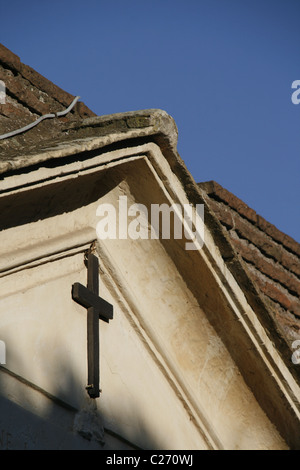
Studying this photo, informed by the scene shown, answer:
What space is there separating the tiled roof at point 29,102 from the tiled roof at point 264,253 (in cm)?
156

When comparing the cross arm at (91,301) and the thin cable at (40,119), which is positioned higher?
the thin cable at (40,119)

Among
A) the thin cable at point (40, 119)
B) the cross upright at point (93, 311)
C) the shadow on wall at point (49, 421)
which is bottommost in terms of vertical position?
the shadow on wall at point (49, 421)

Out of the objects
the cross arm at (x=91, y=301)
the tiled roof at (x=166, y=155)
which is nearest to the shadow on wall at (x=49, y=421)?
the cross arm at (x=91, y=301)

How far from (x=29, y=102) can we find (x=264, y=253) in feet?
8.49

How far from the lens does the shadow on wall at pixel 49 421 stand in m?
3.10

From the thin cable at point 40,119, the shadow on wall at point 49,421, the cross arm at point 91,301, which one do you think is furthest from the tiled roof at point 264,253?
the shadow on wall at point 49,421

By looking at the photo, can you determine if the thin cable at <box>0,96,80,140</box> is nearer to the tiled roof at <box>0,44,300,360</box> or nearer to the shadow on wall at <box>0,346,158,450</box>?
the tiled roof at <box>0,44,300,360</box>

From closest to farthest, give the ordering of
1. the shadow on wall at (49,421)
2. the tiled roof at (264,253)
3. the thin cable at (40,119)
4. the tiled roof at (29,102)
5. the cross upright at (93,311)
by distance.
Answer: the shadow on wall at (49,421), the cross upright at (93,311), the thin cable at (40,119), the tiled roof at (29,102), the tiled roof at (264,253)

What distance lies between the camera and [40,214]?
3520 mm

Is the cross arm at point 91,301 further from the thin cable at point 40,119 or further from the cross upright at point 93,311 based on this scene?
the thin cable at point 40,119

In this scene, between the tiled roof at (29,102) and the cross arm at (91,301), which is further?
the tiled roof at (29,102)

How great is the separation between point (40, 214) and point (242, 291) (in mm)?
1287

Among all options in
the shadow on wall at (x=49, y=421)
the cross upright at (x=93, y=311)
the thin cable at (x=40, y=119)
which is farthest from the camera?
the thin cable at (x=40, y=119)
